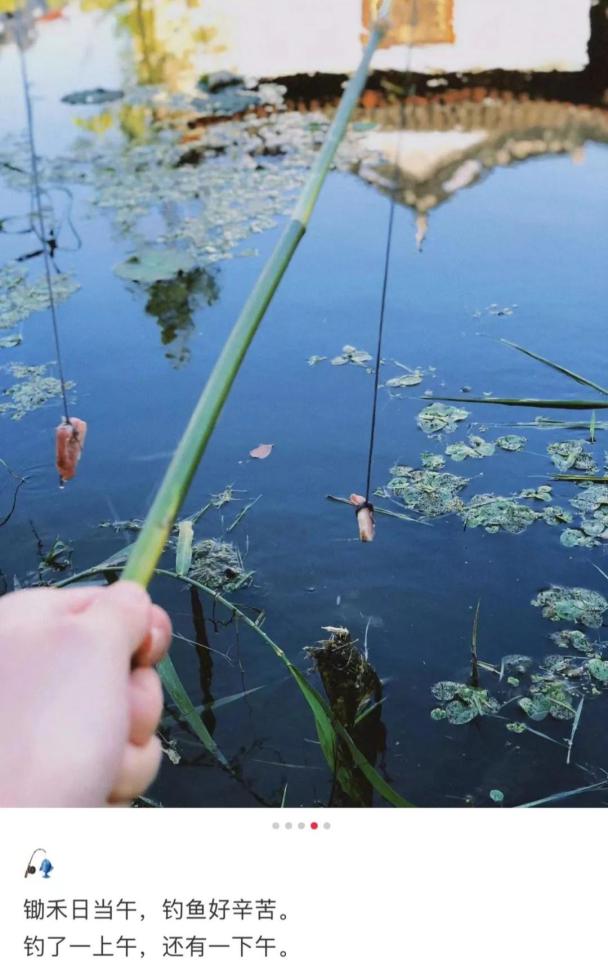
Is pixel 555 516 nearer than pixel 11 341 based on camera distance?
Yes

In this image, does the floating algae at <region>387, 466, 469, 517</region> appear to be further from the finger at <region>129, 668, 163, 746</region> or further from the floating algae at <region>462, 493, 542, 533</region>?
the finger at <region>129, 668, 163, 746</region>

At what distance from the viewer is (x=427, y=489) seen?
1.88 meters

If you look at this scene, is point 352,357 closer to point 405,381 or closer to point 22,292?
point 405,381

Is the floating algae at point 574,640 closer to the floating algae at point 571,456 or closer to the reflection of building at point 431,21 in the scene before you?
the floating algae at point 571,456

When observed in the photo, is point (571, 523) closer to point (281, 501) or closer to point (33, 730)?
point (281, 501)

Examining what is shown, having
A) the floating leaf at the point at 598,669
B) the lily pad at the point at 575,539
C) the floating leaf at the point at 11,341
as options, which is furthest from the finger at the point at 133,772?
the floating leaf at the point at 11,341

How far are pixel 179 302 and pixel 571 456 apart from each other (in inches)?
52.9

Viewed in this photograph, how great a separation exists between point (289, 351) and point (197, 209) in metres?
1.21

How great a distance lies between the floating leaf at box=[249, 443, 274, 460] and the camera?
6.73 ft

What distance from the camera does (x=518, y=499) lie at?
6.04 ft

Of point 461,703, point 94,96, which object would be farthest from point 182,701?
point 94,96

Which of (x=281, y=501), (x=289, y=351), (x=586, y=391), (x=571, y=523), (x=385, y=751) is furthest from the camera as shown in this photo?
(x=289, y=351)
